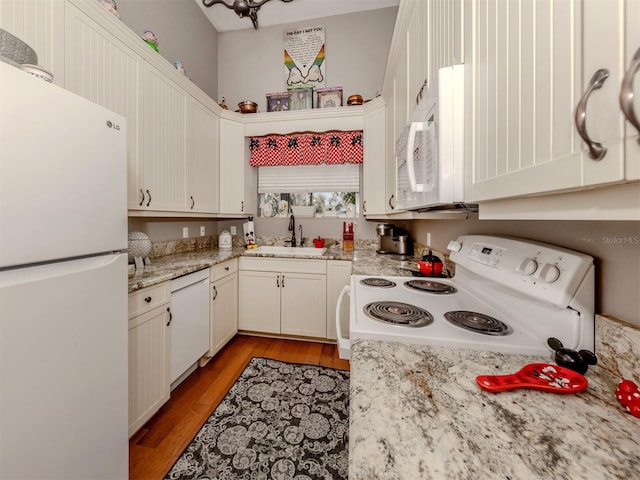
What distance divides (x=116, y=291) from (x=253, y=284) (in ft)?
5.21

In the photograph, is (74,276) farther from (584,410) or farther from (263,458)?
(584,410)

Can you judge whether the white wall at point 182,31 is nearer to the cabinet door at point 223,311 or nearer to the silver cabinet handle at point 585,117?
the cabinet door at point 223,311

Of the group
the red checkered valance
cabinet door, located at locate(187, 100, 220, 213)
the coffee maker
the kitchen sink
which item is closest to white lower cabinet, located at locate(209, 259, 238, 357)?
the kitchen sink

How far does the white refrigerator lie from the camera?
2.19 ft

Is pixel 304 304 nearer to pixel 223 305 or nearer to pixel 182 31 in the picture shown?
pixel 223 305

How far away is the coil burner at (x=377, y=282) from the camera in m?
1.30

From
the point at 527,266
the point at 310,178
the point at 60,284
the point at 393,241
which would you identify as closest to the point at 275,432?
the point at 60,284

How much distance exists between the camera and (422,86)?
1.15 m

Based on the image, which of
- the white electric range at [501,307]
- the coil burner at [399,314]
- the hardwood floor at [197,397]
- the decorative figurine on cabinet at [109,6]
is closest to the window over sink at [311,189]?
the hardwood floor at [197,397]

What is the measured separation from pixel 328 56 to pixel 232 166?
1.76 metres

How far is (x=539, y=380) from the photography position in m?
0.54

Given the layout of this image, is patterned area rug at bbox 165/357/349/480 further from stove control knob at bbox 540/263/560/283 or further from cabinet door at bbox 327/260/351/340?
stove control knob at bbox 540/263/560/283

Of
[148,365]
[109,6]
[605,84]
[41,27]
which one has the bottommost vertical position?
→ [148,365]

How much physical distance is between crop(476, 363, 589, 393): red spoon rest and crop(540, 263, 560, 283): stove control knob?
0.75 ft
